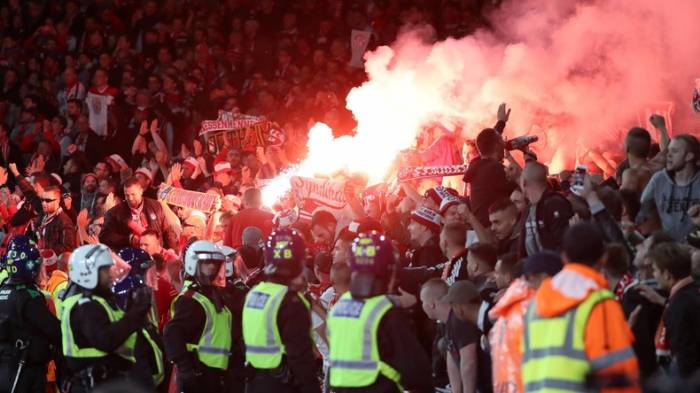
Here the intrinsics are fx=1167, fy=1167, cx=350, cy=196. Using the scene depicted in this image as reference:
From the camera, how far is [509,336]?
7414mm

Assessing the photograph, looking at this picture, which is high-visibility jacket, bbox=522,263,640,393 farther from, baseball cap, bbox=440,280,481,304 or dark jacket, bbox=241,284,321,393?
dark jacket, bbox=241,284,321,393

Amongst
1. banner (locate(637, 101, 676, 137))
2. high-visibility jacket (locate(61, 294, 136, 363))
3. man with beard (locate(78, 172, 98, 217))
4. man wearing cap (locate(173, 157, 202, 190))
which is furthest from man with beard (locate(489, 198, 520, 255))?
man with beard (locate(78, 172, 98, 217))

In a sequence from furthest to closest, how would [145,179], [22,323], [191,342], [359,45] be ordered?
[359,45] < [145,179] < [22,323] < [191,342]

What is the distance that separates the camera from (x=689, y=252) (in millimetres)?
8086

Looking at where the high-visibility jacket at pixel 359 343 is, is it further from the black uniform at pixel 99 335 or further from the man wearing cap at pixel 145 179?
the man wearing cap at pixel 145 179

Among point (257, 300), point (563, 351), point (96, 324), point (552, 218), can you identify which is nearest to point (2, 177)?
point (96, 324)

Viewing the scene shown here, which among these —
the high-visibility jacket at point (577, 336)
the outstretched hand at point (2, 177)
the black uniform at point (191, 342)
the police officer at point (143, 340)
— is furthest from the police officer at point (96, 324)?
the outstretched hand at point (2, 177)

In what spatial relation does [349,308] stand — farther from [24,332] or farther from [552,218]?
[24,332]

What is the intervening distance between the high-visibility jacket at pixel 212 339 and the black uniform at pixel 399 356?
230 cm

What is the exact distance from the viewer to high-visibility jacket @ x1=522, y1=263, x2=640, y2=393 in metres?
6.16

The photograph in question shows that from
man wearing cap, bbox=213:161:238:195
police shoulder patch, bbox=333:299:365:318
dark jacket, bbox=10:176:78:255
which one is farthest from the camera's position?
man wearing cap, bbox=213:161:238:195

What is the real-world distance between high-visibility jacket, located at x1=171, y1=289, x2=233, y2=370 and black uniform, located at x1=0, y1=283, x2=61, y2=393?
142 centimetres

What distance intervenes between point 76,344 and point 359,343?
260 centimetres

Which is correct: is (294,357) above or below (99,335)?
below
